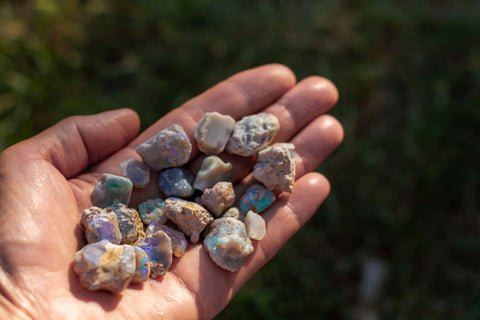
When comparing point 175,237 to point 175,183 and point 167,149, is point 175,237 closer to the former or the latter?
point 175,183

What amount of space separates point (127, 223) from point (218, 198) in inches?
15.9

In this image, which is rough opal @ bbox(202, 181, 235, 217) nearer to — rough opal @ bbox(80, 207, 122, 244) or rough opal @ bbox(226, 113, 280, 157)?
rough opal @ bbox(226, 113, 280, 157)

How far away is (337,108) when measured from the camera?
9.38 ft

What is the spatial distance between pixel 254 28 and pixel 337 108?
795 mm

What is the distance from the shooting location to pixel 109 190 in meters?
1.92

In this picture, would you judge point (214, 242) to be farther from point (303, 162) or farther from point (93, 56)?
point (93, 56)

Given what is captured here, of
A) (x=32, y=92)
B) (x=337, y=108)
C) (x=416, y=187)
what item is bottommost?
(x=416, y=187)

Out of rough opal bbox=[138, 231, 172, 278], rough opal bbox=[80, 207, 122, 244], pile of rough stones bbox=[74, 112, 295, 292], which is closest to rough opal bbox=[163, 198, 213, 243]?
pile of rough stones bbox=[74, 112, 295, 292]

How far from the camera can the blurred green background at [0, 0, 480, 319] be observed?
254cm

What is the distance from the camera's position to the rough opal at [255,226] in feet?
6.35

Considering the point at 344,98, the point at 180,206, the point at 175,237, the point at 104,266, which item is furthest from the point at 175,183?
the point at 344,98

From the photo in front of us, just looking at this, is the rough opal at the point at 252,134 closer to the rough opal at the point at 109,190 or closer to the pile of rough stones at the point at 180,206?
the pile of rough stones at the point at 180,206

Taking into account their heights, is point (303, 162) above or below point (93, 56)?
below

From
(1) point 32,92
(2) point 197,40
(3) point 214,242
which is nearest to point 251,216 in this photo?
(3) point 214,242
